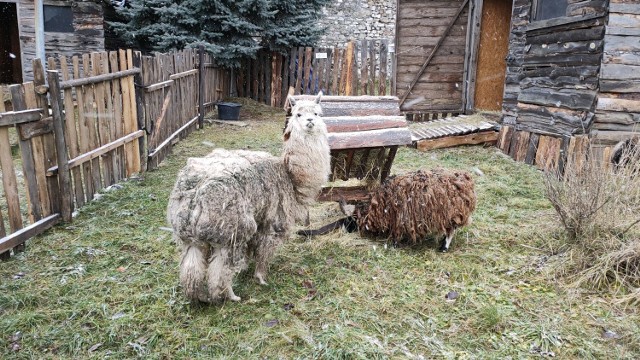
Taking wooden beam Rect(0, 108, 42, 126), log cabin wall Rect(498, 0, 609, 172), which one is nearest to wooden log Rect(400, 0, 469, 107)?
log cabin wall Rect(498, 0, 609, 172)

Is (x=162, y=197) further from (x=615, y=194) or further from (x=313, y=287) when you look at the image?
(x=615, y=194)

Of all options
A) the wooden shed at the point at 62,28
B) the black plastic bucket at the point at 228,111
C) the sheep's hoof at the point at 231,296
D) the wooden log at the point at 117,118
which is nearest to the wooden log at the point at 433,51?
the black plastic bucket at the point at 228,111

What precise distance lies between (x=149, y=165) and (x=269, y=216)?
4.61 meters

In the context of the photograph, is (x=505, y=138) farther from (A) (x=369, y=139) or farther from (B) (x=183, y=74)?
(B) (x=183, y=74)

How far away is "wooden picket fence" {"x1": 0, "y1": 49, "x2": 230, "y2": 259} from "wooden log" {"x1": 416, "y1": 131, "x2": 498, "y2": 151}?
5.29 metres

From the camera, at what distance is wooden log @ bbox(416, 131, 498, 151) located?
10.0 m

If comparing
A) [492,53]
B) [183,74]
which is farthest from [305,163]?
[492,53]

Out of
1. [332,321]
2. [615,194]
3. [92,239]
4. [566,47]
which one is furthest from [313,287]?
[566,47]

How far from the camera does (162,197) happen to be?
6629mm

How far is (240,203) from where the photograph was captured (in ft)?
12.2

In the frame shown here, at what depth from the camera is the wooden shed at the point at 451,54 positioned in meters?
12.5

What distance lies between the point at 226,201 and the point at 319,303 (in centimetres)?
122

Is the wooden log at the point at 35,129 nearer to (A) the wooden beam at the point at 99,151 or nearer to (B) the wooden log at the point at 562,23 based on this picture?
(A) the wooden beam at the point at 99,151

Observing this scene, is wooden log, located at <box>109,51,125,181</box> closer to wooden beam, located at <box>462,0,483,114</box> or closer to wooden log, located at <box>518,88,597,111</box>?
wooden log, located at <box>518,88,597,111</box>
